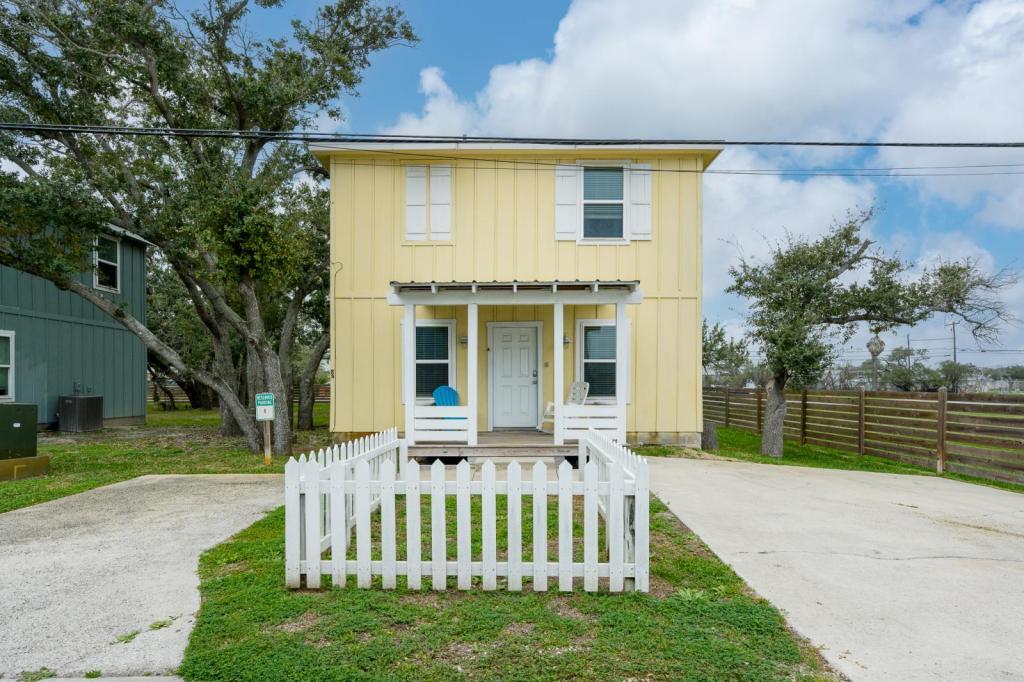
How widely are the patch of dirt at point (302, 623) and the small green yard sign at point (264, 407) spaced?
23.4 ft

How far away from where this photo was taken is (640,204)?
11.4 metres

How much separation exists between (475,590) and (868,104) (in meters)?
11.8

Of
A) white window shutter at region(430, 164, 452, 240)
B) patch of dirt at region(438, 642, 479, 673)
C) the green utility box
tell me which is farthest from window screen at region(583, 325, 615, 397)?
the green utility box

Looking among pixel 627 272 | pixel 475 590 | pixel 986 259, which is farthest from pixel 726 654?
pixel 986 259

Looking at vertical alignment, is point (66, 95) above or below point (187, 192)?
above

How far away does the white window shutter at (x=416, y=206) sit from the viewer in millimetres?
11500

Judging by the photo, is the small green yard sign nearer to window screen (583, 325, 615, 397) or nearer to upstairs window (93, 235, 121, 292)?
window screen (583, 325, 615, 397)

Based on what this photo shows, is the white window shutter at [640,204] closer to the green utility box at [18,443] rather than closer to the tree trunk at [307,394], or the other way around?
the tree trunk at [307,394]

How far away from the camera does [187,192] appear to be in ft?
36.9

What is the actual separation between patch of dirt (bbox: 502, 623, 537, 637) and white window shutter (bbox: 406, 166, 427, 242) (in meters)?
8.98

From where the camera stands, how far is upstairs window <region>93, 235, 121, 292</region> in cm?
1666

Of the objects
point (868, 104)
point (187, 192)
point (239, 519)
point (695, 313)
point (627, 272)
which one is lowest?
point (239, 519)

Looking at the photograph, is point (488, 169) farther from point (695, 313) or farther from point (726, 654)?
point (726, 654)

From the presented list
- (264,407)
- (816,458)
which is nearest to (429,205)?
(264,407)
